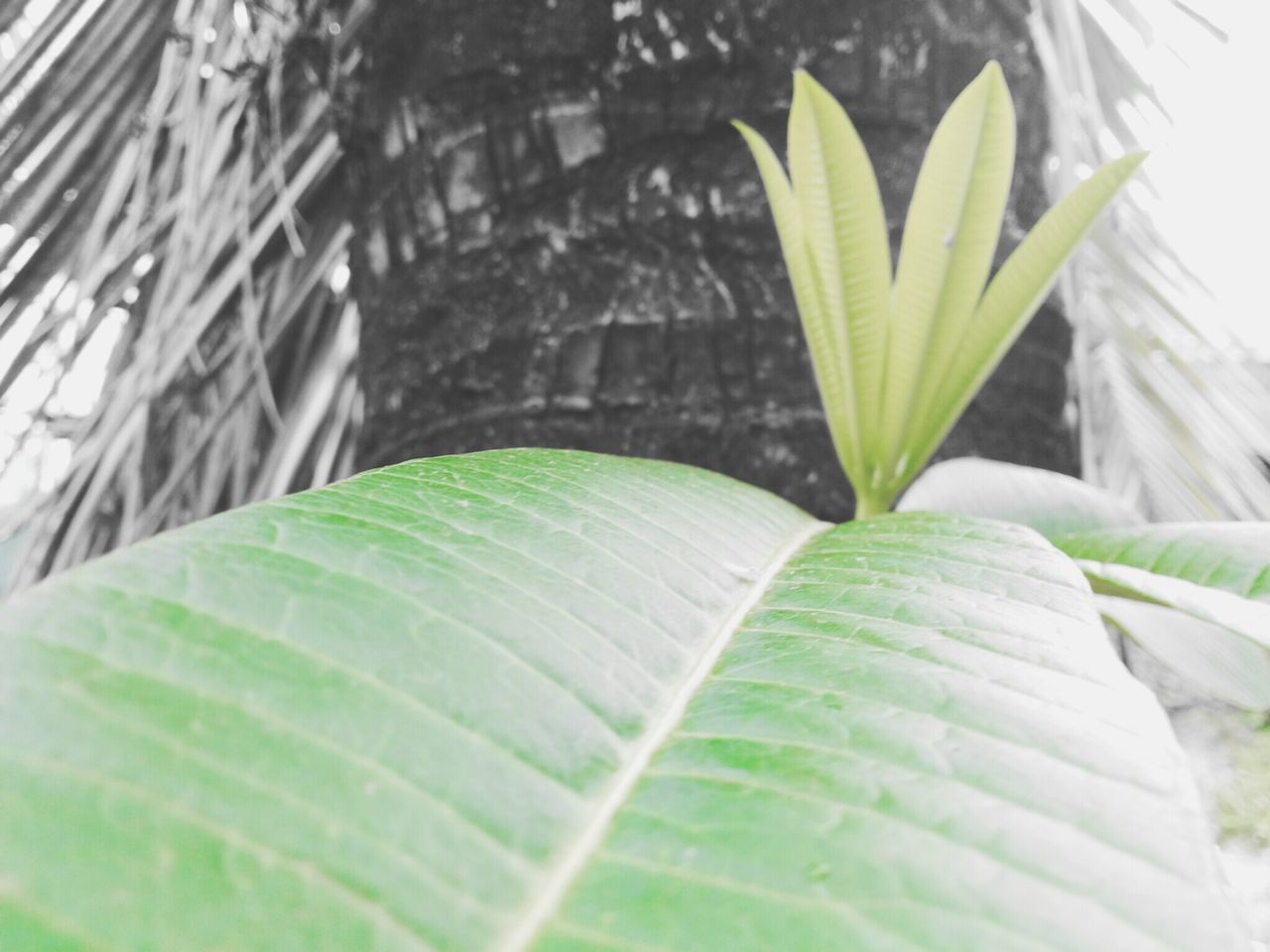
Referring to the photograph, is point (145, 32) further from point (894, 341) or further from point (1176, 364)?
point (1176, 364)

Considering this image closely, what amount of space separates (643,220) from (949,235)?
259 mm

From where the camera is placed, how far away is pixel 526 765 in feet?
0.64

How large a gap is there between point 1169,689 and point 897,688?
0.58 metres

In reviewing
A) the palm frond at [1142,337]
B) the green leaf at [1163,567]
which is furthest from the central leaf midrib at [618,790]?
the palm frond at [1142,337]

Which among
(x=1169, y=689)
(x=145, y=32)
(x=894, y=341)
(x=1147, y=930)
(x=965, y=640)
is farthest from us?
(x=145, y=32)

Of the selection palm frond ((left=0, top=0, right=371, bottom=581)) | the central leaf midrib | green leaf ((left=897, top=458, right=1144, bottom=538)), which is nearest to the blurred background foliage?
palm frond ((left=0, top=0, right=371, bottom=581))

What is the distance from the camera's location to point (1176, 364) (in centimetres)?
114

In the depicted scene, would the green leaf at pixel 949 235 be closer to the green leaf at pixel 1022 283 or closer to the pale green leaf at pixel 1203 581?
the green leaf at pixel 1022 283

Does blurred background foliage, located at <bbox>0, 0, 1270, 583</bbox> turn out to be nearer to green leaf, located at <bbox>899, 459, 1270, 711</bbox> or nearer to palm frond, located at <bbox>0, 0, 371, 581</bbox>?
palm frond, located at <bbox>0, 0, 371, 581</bbox>

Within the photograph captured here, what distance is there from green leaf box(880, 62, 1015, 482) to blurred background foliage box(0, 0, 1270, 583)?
41cm

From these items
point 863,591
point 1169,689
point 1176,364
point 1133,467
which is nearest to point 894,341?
point 863,591

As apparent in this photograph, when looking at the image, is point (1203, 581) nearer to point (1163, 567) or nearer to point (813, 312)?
point (1163, 567)

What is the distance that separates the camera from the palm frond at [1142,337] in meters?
0.96

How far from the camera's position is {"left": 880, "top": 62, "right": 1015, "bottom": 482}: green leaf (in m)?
0.52
